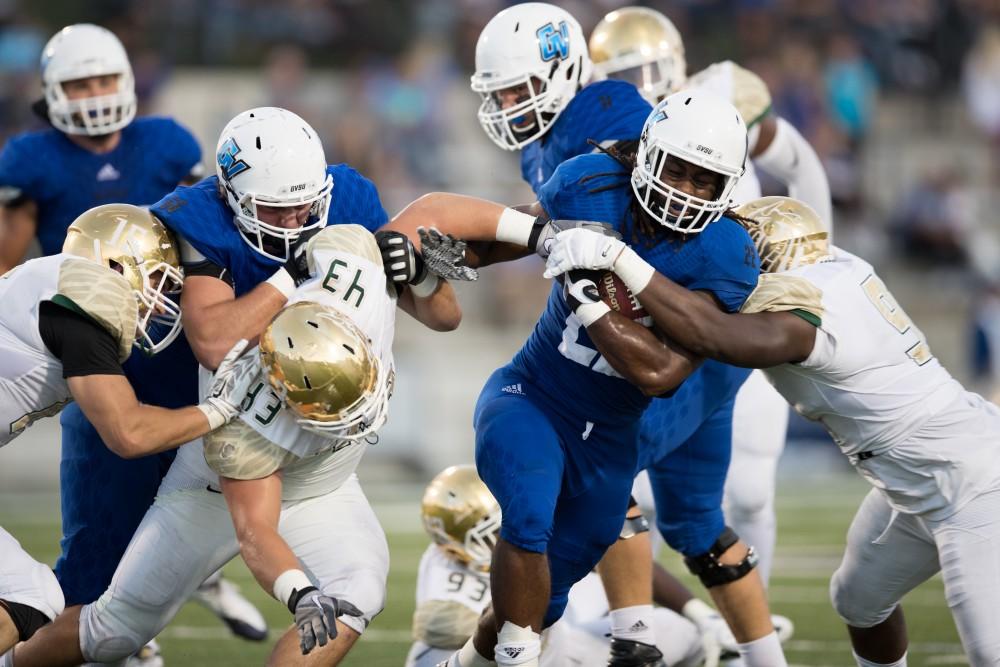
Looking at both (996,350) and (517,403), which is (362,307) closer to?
(517,403)

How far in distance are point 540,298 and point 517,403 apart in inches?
337

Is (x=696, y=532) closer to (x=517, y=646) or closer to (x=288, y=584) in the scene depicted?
(x=517, y=646)

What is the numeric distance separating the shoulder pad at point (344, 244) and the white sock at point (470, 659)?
1.20m

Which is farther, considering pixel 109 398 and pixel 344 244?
pixel 344 244

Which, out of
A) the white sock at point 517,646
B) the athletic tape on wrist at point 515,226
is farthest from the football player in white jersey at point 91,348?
the white sock at point 517,646

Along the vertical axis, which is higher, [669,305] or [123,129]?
[669,305]

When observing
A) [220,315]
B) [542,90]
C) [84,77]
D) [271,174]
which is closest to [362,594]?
[220,315]

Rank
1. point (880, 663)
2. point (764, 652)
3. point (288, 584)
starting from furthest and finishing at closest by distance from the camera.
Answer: point (764, 652), point (880, 663), point (288, 584)

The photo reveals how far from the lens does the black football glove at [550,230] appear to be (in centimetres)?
396

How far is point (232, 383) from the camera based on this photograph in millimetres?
3832

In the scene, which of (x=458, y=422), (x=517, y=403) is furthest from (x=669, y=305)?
(x=458, y=422)

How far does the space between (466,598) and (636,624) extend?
0.59 meters

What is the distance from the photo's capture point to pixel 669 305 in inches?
148

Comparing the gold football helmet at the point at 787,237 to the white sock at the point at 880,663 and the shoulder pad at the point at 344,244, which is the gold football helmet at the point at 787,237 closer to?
the shoulder pad at the point at 344,244
